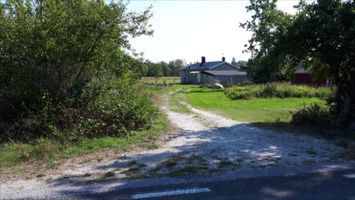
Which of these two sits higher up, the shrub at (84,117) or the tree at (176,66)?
the tree at (176,66)

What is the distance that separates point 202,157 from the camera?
31.1ft

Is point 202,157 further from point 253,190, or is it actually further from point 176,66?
point 176,66

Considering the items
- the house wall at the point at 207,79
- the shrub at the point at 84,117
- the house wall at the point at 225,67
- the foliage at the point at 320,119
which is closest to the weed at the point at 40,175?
the shrub at the point at 84,117

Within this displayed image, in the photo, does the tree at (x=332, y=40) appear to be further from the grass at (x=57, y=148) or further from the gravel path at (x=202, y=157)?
the grass at (x=57, y=148)

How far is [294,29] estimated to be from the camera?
47.9 ft

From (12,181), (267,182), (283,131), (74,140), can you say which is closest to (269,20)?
(283,131)

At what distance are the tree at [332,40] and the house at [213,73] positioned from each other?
59.8 metres

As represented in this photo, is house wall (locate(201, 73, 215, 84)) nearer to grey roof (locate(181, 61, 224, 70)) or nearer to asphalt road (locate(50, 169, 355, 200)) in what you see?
grey roof (locate(181, 61, 224, 70))

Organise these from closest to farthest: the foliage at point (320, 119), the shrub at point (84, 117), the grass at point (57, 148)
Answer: the grass at point (57, 148), the shrub at point (84, 117), the foliage at point (320, 119)

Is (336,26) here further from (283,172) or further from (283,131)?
(283,172)

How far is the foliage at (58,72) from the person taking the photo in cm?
1277

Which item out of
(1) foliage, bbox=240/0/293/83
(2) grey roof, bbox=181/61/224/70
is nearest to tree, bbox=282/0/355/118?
(1) foliage, bbox=240/0/293/83

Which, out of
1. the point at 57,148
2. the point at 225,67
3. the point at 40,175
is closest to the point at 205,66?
the point at 225,67

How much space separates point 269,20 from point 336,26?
95.3 inches
